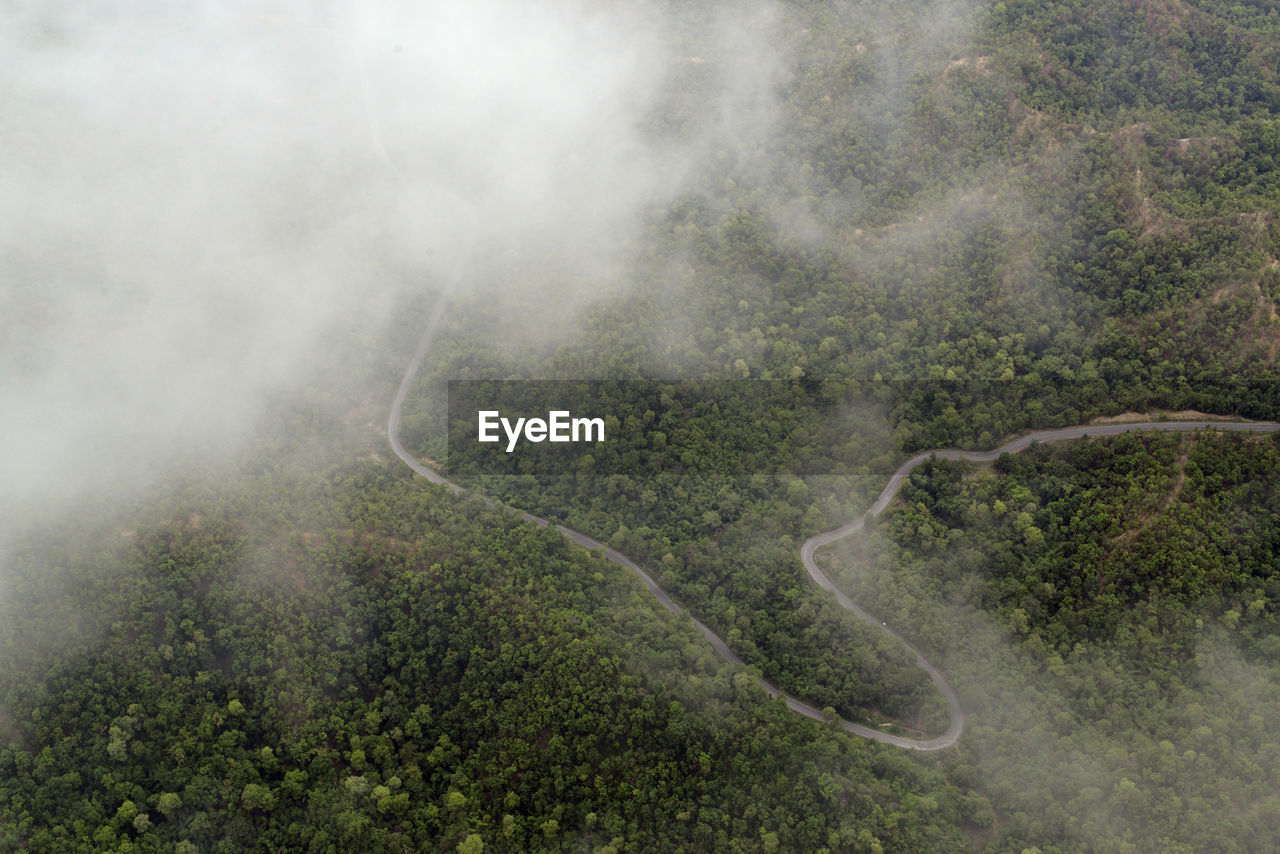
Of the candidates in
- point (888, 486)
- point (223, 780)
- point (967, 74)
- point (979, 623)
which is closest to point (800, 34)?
point (967, 74)

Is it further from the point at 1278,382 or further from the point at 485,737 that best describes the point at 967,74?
the point at 485,737
